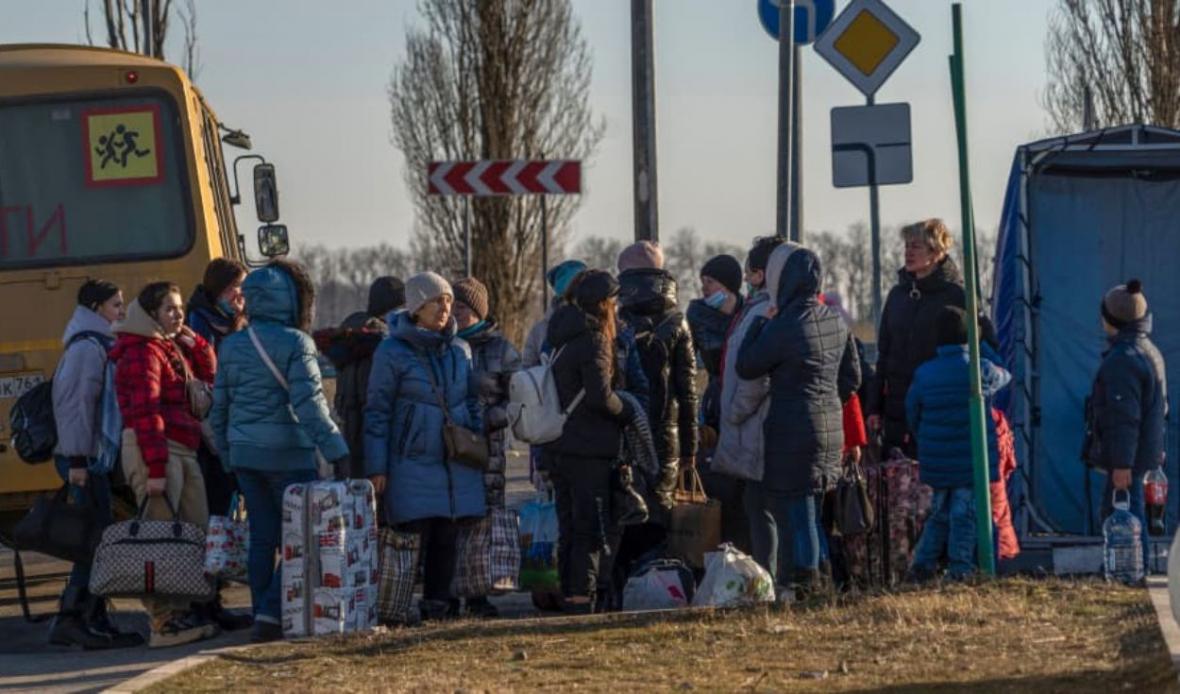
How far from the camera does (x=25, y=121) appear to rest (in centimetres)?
1533

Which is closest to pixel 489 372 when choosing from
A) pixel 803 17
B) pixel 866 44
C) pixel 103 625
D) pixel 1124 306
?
pixel 103 625

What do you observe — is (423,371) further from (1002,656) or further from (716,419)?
A: (1002,656)

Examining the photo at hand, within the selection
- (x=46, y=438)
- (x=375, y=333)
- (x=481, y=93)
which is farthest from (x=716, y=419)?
(x=481, y=93)

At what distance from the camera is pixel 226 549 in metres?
11.8

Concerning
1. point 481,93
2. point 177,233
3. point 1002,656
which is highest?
point 481,93

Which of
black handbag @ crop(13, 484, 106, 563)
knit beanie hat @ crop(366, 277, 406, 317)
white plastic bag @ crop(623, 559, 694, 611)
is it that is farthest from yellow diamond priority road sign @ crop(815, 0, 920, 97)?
black handbag @ crop(13, 484, 106, 563)

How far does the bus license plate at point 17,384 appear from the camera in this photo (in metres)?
14.6

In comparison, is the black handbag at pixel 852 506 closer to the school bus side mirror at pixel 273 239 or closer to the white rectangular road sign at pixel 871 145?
the white rectangular road sign at pixel 871 145

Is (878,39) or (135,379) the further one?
(878,39)

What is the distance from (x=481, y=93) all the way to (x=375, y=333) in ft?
92.5

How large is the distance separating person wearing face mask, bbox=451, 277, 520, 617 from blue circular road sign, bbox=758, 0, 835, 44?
3.68 meters

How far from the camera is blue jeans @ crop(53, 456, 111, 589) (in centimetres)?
1228

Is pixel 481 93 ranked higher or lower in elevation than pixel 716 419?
higher

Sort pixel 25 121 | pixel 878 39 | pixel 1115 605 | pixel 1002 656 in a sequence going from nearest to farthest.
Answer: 1. pixel 1002 656
2. pixel 1115 605
3. pixel 878 39
4. pixel 25 121
